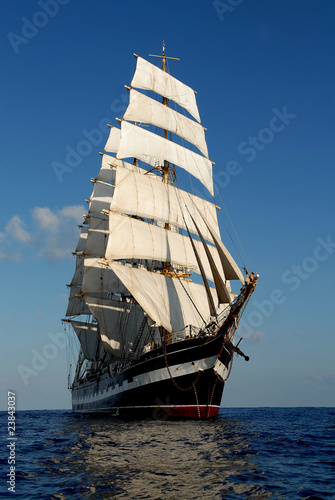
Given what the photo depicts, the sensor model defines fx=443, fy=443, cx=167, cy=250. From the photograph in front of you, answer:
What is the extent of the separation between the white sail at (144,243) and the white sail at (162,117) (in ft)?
42.0

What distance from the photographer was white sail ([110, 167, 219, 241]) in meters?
43.6

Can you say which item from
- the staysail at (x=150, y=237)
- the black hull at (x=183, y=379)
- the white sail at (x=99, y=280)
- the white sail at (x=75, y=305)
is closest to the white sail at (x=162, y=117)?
the staysail at (x=150, y=237)

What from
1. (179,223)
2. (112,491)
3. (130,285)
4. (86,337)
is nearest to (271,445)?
(112,491)

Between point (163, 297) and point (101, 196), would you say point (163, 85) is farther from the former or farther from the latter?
point (163, 297)

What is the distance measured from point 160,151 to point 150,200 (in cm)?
656

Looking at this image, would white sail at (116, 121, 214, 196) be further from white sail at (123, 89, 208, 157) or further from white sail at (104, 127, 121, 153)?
white sail at (104, 127, 121, 153)

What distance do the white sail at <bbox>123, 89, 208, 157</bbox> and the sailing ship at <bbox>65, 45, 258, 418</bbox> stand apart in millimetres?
127

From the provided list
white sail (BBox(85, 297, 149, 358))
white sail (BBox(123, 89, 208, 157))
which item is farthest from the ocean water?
white sail (BBox(123, 89, 208, 157))

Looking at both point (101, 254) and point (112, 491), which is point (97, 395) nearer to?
point (101, 254)

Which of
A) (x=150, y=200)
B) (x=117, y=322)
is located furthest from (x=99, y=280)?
(x=150, y=200)

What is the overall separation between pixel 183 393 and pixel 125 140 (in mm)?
27108

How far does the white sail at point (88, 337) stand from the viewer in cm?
5847

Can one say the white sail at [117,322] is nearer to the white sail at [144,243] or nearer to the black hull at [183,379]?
the white sail at [144,243]

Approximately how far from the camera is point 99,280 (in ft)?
172
